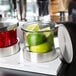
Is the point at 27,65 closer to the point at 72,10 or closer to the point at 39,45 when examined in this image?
the point at 39,45

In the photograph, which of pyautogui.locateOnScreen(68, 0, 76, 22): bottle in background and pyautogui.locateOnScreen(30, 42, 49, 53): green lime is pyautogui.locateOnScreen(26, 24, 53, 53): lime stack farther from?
pyautogui.locateOnScreen(68, 0, 76, 22): bottle in background

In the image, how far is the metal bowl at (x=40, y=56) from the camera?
0.63m

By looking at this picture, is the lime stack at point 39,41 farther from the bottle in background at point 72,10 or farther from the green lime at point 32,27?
the bottle in background at point 72,10

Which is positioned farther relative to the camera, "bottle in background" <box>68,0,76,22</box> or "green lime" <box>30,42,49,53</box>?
"bottle in background" <box>68,0,76,22</box>

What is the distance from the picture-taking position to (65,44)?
597mm

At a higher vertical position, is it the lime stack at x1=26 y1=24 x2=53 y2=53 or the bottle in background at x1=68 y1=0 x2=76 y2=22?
the bottle in background at x1=68 y1=0 x2=76 y2=22

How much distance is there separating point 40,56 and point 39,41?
0.06m

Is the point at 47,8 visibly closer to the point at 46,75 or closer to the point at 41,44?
the point at 41,44

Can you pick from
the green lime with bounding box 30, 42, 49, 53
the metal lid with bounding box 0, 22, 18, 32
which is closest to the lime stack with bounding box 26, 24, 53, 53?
the green lime with bounding box 30, 42, 49, 53

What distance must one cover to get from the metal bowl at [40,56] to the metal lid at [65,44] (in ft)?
0.16

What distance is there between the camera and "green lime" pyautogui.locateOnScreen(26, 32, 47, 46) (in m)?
0.64

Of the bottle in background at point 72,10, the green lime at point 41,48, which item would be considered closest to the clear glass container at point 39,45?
the green lime at point 41,48

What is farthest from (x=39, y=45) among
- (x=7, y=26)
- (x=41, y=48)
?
(x=7, y=26)

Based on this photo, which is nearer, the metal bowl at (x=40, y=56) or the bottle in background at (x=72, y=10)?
the metal bowl at (x=40, y=56)
